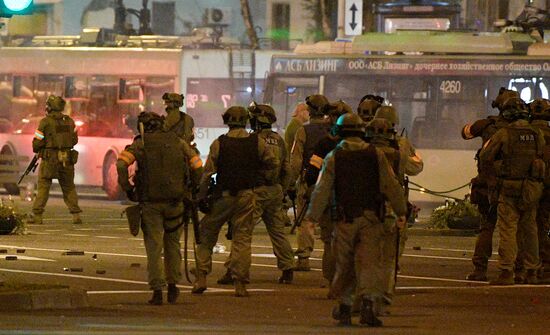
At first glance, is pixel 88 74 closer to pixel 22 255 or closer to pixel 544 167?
pixel 22 255

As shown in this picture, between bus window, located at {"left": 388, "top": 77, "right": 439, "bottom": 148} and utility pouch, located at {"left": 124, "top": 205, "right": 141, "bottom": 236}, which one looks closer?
utility pouch, located at {"left": 124, "top": 205, "right": 141, "bottom": 236}

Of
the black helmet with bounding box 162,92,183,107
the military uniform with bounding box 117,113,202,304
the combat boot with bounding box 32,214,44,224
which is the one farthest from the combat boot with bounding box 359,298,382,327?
the combat boot with bounding box 32,214,44,224

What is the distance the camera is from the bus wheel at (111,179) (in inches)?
1474

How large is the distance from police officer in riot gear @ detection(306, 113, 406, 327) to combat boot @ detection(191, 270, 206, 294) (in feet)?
9.93

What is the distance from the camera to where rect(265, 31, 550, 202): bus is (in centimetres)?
3400

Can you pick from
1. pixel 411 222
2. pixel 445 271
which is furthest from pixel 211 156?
pixel 411 222

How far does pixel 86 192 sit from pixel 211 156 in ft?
86.2

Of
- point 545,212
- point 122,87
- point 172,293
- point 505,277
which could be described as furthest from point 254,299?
point 122,87

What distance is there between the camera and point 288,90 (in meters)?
35.4

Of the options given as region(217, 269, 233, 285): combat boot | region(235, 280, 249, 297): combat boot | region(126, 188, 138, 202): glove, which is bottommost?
region(217, 269, 233, 285): combat boot

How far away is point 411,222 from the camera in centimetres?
2772

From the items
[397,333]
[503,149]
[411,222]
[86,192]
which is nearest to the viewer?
[397,333]

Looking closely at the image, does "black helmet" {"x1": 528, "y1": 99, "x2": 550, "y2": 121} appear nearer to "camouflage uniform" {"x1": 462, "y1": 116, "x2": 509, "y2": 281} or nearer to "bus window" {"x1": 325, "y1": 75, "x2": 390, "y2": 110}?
"camouflage uniform" {"x1": 462, "y1": 116, "x2": 509, "y2": 281}

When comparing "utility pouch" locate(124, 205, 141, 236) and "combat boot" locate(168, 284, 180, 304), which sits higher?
"utility pouch" locate(124, 205, 141, 236)
